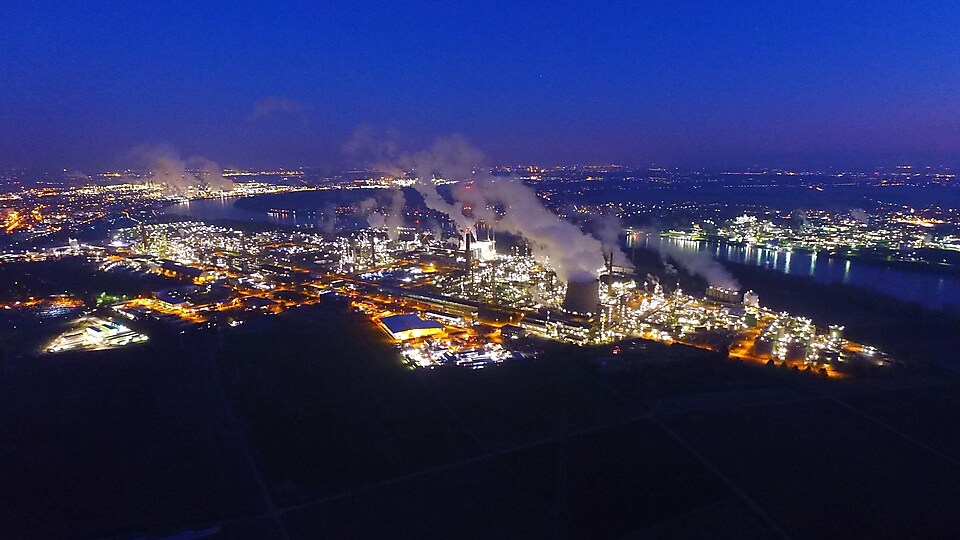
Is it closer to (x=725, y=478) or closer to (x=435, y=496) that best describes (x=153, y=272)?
(x=435, y=496)

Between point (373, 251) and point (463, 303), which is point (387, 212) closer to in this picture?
A: point (373, 251)

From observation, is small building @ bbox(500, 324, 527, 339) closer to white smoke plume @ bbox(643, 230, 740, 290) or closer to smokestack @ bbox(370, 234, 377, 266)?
white smoke plume @ bbox(643, 230, 740, 290)

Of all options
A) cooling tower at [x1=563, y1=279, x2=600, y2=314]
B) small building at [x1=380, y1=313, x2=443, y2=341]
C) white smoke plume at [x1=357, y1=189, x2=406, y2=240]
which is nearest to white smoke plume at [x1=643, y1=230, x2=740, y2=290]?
cooling tower at [x1=563, y1=279, x2=600, y2=314]

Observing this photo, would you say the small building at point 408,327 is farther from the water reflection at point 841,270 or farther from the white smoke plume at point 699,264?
the water reflection at point 841,270

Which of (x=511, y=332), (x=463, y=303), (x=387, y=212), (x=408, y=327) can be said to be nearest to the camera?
(x=408, y=327)

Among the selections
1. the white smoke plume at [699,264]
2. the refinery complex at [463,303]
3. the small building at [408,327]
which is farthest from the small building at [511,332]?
the white smoke plume at [699,264]

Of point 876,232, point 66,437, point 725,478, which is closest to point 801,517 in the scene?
point 725,478

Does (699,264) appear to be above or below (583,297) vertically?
below

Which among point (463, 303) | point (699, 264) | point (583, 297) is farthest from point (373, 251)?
point (699, 264)
